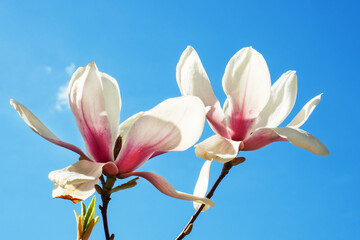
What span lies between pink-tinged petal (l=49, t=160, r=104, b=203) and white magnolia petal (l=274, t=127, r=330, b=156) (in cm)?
41

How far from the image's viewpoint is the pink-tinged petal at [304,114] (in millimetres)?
1159

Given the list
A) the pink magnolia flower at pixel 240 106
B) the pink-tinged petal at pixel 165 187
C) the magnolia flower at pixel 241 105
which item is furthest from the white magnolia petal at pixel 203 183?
the pink-tinged petal at pixel 165 187

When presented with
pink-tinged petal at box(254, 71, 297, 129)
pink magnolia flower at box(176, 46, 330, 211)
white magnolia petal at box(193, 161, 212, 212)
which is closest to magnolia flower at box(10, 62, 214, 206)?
pink magnolia flower at box(176, 46, 330, 211)

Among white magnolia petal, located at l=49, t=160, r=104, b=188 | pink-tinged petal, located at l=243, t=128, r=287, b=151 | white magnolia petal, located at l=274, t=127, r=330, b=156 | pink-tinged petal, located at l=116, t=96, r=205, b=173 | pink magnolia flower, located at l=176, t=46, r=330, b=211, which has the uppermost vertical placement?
pink magnolia flower, located at l=176, t=46, r=330, b=211

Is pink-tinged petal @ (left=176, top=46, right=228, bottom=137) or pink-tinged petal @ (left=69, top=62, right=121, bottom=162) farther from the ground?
pink-tinged petal @ (left=176, top=46, right=228, bottom=137)

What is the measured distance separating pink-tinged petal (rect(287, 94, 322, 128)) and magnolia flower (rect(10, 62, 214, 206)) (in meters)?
0.41

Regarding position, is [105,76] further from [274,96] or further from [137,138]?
[274,96]

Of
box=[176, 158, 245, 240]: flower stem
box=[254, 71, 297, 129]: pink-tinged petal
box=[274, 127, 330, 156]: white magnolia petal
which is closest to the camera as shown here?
box=[274, 127, 330, 156]: white magnolia petal

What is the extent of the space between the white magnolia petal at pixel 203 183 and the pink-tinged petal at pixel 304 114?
250 millimetres

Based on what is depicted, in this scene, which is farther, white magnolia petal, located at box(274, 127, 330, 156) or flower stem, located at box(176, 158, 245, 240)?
flower stem, located at box(176, 158, 245, 240)

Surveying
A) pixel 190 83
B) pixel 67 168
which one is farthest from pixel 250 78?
pixel 67 168

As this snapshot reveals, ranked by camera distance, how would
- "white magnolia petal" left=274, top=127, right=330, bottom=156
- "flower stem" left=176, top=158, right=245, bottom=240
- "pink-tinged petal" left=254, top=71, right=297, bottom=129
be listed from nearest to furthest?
"white magnolia petal" left=274, top=127, right=330, bottom=156, "flower stem" left=176, top=158, right=245, bottom=240, "pink-tinged petal" left=254, top=71, right=297, bottom=129

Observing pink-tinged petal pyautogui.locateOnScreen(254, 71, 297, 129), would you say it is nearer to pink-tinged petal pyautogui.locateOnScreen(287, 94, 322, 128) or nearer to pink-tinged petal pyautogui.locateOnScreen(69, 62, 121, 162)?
pink-tinged petal pyautogui.locateOnScreen(287, 94, 322, 128)

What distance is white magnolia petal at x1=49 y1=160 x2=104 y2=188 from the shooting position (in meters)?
0.80
